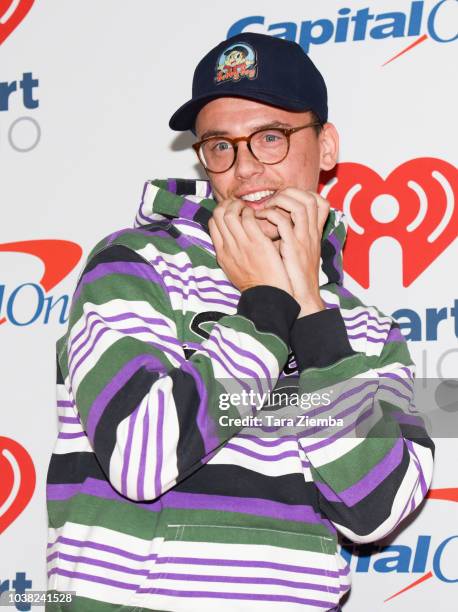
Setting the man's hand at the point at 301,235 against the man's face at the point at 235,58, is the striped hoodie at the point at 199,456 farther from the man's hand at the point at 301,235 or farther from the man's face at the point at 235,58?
the man's face at the point at 235,58

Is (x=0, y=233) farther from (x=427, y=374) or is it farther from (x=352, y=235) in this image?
(x=427, y=374)

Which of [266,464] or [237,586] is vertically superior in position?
[266,464]

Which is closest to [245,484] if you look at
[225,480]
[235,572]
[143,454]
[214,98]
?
[225,480]

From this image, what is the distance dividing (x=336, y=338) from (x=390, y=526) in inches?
13.6

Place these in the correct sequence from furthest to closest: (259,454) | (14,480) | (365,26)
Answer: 1. (14,480)
2. (365,26)
3. (259,454)

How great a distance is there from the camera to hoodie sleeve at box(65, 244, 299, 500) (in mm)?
1289

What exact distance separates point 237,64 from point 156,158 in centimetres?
66

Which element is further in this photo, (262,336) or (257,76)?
(257,76)

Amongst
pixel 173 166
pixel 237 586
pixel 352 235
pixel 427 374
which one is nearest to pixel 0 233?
pixel 173 166

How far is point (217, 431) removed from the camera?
133cm

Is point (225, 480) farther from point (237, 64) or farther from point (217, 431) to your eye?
point (237, 64)

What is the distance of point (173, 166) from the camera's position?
2.35 metres

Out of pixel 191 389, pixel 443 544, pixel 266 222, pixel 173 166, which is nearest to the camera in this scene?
pixel 191 389

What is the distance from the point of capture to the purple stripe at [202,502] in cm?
143
